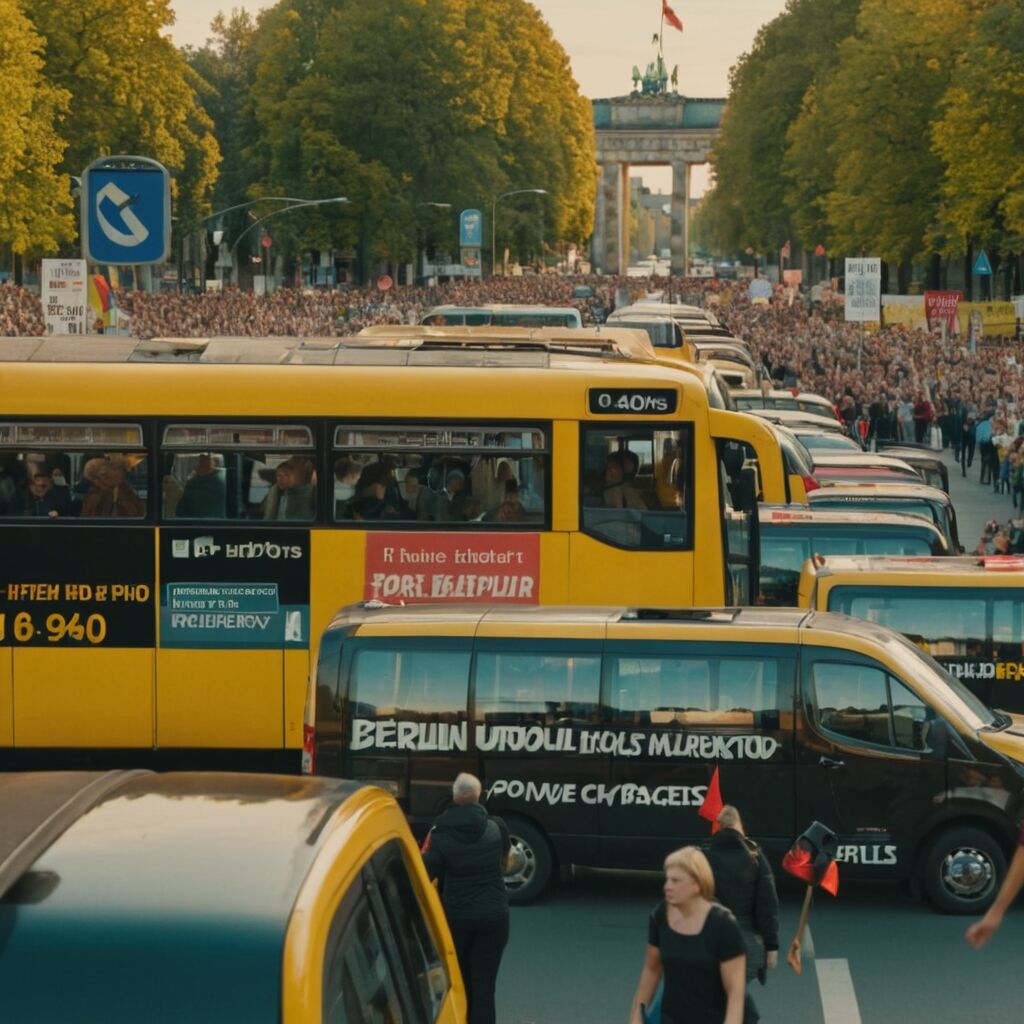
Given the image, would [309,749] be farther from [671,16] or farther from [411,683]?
[671,16]

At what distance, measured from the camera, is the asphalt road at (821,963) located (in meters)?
10.5

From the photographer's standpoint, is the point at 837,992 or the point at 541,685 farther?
the point at 541,685

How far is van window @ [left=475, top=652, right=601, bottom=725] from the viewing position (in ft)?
40.9

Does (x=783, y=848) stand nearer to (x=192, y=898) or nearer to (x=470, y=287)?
(x=192, y=898)

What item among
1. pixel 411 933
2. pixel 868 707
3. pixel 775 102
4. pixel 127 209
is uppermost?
pixel 775 102

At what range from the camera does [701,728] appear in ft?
40.8

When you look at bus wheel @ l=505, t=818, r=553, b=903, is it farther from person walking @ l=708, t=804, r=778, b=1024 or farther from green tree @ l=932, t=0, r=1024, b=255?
green tree @ l=932, t=0, r=1024, b=255

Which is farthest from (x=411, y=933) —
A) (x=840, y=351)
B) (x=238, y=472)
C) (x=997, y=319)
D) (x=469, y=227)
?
(x=469, y=227)

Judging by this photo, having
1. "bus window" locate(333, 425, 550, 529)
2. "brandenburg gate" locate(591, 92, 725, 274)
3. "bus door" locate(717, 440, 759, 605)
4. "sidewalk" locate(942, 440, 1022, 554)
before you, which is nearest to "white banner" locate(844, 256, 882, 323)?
"sidewalk" locate(942, 440, 1022, 554)

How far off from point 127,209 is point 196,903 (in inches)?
600

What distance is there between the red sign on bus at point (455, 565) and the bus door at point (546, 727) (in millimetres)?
2687

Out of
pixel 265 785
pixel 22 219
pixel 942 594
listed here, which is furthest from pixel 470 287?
pixel 265 785

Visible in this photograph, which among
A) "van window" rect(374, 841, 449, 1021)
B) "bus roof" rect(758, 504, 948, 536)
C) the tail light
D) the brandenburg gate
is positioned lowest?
the tail light

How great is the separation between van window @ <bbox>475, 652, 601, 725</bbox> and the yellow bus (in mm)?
2641
